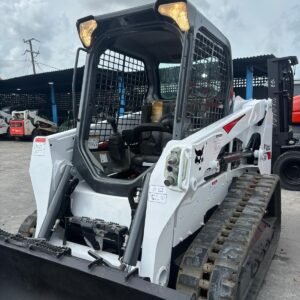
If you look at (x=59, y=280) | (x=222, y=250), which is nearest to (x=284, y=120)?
(x=222, y=250)

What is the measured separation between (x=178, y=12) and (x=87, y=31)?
0.90 metres

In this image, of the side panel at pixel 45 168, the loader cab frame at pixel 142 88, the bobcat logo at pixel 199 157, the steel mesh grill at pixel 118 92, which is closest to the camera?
the bobcat logo at pixel 199 157

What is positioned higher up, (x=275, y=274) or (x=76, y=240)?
(x=76, y=240)

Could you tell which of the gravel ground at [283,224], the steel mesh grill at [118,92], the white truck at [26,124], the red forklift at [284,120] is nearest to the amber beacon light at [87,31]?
the steel mesh grill at [118,92]

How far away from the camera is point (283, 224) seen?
5016 millimetres

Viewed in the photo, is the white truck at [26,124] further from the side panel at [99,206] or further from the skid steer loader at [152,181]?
the side panel at [99,206]

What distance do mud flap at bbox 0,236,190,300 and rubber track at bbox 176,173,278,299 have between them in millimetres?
304

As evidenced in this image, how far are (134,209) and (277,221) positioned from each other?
1934 millimetres

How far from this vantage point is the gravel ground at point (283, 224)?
130 inches

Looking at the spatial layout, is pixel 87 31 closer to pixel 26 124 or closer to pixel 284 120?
pixel 284 120

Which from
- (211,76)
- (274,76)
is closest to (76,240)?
(211,76)

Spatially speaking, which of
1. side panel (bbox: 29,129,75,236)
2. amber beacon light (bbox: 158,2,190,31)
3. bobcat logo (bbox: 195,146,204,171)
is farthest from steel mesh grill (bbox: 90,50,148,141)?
bobcat logo (bbox: 195,146,204,171)

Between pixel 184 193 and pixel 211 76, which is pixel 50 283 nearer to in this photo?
pixel 184 193

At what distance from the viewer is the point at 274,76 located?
7.18 metres
